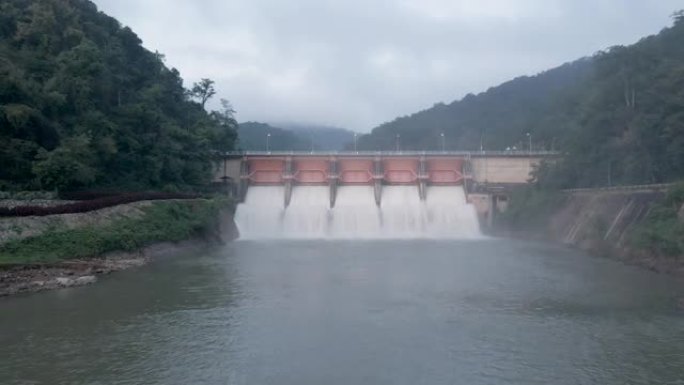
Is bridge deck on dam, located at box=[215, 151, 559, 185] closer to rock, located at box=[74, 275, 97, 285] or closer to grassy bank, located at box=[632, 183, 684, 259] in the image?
grassy bank, located at box=[632, 183, 684, 259]

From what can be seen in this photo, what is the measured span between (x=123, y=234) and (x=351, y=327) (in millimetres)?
13598

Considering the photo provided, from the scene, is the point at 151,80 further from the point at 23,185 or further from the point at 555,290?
the point at 555,290

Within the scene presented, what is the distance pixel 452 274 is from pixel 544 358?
32.9ft

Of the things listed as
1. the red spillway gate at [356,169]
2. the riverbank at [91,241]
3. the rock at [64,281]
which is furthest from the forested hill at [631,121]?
the rock at [64,281]

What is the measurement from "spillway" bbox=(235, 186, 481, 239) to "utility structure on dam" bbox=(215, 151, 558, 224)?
75 centimetres

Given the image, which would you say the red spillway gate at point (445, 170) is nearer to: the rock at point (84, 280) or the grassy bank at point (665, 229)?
the grassy bank at point (665, 229)

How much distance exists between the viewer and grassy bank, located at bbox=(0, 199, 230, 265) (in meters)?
20.4

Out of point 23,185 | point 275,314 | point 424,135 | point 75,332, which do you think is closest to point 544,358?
point 275,314

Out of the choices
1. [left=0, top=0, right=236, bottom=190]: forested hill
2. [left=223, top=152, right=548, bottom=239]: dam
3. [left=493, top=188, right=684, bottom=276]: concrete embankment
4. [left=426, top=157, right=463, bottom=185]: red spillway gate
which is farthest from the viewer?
[left=426, top=157, right=463, bottom=185]: red spillway gate

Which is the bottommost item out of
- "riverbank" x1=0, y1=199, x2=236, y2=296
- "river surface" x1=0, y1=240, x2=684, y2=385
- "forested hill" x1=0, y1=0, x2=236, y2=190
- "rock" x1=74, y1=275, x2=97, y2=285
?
"river surface" x1=0, y1=240, x2=684, y2=385

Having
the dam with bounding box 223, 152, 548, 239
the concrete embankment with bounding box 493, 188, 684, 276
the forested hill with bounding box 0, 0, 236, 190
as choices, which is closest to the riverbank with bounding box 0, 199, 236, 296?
the forested hill with bounding box 0, 0, 236, 190

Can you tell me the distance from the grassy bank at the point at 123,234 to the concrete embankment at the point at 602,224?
18.0m

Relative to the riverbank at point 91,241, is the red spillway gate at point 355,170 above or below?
above

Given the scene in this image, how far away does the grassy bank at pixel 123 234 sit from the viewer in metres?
20.4
